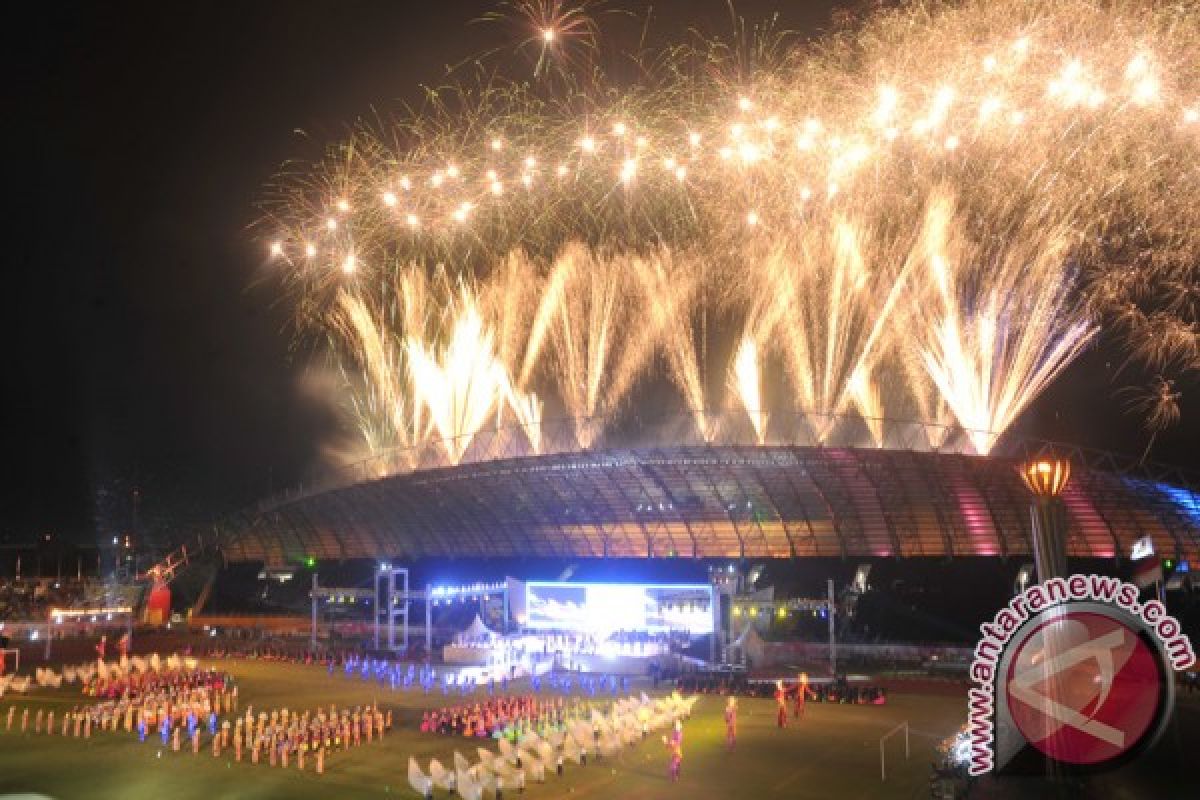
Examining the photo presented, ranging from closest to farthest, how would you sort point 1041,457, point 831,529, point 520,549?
point 1041,457 → point 831,529 → point 520,549

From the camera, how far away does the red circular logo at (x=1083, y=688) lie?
16.1m

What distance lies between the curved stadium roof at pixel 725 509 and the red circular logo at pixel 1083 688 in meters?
29.9

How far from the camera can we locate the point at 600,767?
22.2 meters

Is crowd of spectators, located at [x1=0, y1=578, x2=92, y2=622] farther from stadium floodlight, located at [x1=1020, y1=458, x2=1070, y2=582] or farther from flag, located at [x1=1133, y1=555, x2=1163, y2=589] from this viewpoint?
flag, located at [x1=1133, y1=555, x2=1163, y2=589]

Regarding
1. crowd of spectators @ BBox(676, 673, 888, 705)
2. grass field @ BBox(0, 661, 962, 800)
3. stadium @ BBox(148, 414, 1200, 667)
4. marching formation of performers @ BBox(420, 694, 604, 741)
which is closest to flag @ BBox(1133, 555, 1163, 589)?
grass field @ BBox(0, 661, 962, 800)

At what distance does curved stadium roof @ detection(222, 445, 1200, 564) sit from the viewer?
153ft

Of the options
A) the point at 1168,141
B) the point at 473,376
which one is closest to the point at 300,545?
the point at 473,376

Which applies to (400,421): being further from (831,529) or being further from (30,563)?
(30,563)

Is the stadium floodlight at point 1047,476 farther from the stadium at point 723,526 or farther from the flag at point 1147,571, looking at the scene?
the stadium at point 723,526

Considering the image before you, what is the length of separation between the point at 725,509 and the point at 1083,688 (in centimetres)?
3934

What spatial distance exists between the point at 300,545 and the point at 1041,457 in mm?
61446

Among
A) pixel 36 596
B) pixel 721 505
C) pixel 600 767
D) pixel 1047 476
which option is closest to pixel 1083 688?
pixel 1047 476

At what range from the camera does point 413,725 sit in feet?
92.6

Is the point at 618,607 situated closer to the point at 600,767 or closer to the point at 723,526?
the point at 723,526
